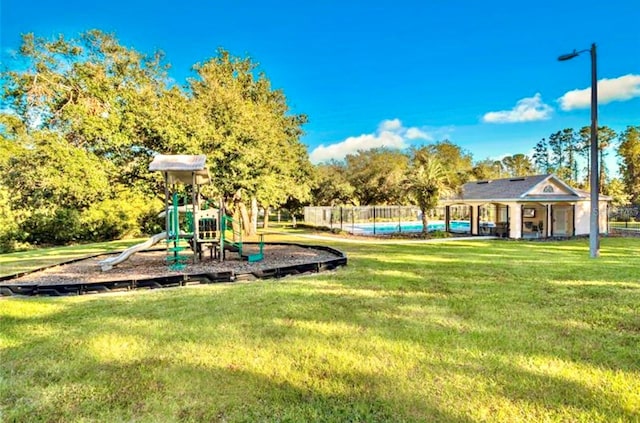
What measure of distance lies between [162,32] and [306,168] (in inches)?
493

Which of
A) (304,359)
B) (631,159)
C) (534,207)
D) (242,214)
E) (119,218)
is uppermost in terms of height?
(631,159)

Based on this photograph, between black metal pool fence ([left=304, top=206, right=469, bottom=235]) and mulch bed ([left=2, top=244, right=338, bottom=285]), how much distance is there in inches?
491

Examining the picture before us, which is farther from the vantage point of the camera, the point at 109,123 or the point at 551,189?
the point at 551,189

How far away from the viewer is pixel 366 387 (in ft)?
9.36

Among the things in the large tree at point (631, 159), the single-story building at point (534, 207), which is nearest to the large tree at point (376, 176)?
the single-story building at point (534, 207)

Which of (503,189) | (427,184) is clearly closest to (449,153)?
(503,189)

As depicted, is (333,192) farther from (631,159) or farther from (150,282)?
(631,159)

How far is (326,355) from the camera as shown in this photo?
11.3 ft

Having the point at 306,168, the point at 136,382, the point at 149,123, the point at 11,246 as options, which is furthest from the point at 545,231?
the point at 11,246

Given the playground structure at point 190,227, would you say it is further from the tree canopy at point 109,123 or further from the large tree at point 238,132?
the large tree at point 238,132

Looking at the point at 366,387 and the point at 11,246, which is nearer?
the point at 366,387

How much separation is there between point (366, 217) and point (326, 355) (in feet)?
79.5

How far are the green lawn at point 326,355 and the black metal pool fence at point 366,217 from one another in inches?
659

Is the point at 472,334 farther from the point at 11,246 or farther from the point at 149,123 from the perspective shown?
the point at 11,246
